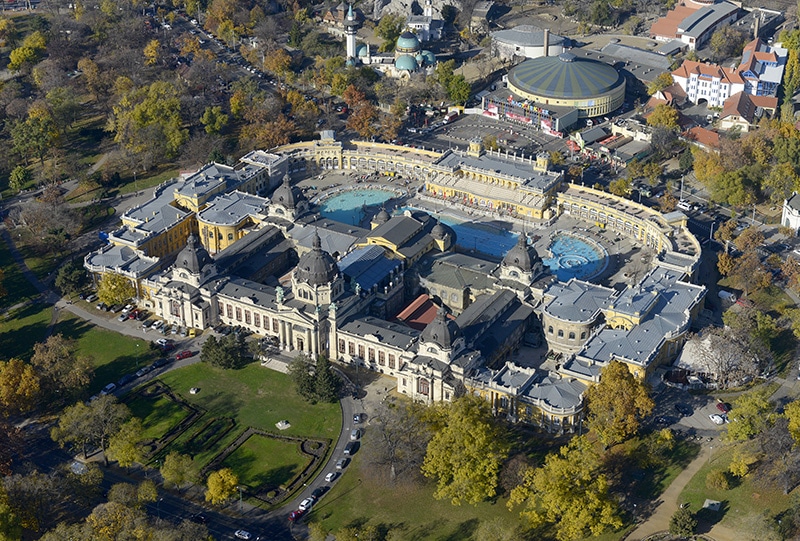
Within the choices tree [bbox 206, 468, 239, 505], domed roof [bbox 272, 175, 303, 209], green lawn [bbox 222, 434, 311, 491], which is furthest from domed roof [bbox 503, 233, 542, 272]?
tree [bbox 206, 468, 239, 505]

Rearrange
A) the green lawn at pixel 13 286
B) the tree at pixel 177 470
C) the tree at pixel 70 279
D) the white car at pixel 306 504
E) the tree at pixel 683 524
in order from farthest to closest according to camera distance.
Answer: the green lawn at pixel 13 286
the tree at pixel 70 279
the tree at pixel 177 470
the white car at pixel 306 504
the tree at pixel 683 524

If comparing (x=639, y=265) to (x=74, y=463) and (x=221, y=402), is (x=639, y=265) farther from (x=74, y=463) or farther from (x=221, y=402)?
(x=74, y=463)

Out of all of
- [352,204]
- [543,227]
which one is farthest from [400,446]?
[352,204]

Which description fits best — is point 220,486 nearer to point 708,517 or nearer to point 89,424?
point 89,424

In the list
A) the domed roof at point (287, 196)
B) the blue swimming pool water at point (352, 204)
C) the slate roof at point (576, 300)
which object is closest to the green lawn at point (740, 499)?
the slate roof at point (576, 300)

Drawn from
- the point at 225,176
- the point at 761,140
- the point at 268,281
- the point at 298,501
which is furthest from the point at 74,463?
the point at 761,140

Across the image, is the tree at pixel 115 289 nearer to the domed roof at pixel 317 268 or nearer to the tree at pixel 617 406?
the domed roof at pixel 317 268

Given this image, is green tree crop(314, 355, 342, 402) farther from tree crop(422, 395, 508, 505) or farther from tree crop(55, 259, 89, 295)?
tree crop(55, 259, 89, 295)
